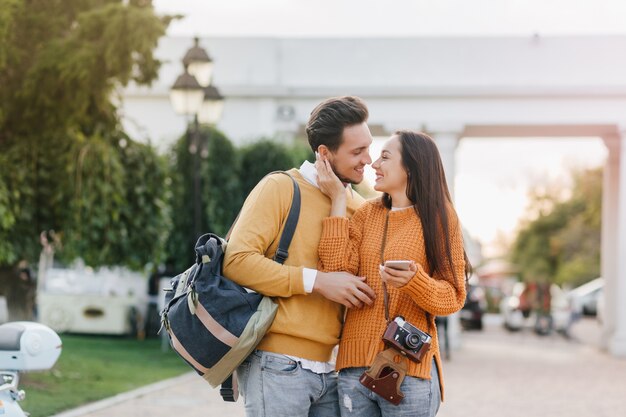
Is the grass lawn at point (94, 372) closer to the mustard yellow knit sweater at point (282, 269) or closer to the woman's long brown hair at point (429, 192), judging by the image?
the mustard yellow knit sweater at point (282, 269)

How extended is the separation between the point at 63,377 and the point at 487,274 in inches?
2058

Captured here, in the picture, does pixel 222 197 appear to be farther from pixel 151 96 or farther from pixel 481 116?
pixel 481 116

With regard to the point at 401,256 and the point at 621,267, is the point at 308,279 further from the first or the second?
the point at 621,267

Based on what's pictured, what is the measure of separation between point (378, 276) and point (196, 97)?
9644mm

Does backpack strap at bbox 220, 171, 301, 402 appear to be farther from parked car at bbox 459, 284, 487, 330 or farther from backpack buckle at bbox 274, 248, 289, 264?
parked car at bbox 459, 284, 487, 330

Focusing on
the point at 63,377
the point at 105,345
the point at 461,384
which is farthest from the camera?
the point at 105,345

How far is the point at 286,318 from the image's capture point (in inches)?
143

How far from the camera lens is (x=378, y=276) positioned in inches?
144

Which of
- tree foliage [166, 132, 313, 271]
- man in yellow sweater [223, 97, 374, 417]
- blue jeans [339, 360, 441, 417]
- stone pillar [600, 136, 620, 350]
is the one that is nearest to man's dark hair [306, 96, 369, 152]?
man in yellow sweater [223, 97, 374, 417]

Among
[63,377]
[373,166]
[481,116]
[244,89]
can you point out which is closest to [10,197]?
[63,377]

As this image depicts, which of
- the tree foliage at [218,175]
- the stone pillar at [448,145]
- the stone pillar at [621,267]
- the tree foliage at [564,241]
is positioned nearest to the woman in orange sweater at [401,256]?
the tree foliage at [218,175]

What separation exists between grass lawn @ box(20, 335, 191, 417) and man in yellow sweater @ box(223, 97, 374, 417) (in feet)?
17.3

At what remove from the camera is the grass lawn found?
9.69 m

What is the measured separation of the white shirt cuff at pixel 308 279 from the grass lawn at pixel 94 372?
5.43 metres
